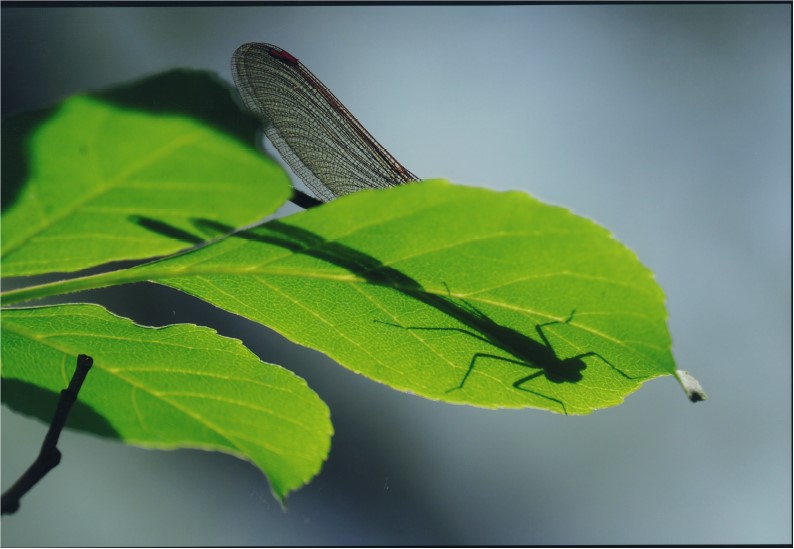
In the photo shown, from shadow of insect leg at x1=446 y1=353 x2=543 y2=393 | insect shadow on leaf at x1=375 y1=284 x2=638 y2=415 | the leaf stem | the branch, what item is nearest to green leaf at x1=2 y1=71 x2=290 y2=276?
the leaf stem

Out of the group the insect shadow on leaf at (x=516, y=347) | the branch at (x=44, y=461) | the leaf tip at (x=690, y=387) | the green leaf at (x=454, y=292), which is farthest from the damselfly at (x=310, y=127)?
the leaf tip at (x=690, y=387)

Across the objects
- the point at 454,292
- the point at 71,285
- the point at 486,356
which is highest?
the point at 454,292

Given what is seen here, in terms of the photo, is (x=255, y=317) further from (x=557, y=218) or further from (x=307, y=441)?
(x=557, y=218)

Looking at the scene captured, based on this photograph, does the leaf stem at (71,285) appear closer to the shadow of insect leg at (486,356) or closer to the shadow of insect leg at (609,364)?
the shadow of insect leg at (486,356)

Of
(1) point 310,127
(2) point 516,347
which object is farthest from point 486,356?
(1) point 310,127

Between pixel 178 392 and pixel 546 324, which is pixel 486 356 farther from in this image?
pixel 178 392

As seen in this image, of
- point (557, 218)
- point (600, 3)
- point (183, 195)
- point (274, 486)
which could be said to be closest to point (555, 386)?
point (557, 218)
